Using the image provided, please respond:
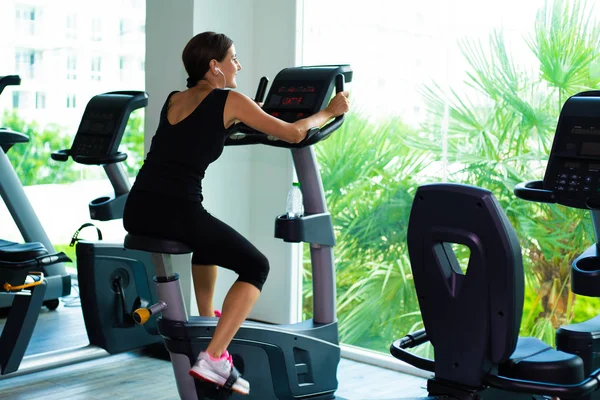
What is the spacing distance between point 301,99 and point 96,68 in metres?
2.96

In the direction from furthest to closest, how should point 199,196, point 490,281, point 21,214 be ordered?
point 21,214 → point 199,196 → point 490,281

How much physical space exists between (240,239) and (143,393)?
1.04m

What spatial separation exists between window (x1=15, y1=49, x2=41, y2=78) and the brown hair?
9.53 ft

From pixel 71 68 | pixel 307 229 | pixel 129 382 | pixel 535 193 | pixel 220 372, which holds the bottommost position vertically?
pixel 129 382

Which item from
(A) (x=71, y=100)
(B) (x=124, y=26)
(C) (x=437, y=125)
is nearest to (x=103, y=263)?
(C) (x=437, y=125)

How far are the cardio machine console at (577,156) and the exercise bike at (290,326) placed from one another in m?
1.00

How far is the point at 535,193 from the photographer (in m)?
2.50

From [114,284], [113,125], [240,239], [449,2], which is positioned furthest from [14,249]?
[449,2]

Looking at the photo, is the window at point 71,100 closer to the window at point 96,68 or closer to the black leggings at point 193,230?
the window at point 96,68

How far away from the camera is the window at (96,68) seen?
18.9ft

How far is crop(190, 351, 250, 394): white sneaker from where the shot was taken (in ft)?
9.67

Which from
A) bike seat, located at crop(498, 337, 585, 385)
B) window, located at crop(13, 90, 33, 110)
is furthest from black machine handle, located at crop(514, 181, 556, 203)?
window, located at crop(13, 90, 33, 110)

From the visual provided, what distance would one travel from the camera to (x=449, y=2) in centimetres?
390

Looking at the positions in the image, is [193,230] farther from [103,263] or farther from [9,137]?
[9,137]
